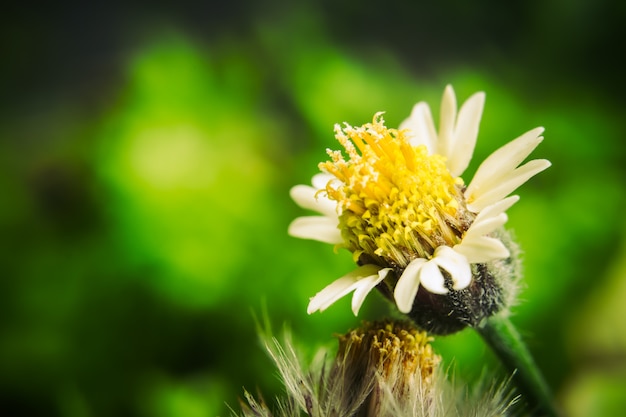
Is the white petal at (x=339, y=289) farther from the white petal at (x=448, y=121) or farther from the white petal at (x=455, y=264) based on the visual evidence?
the white petal at (x=448, y=121)

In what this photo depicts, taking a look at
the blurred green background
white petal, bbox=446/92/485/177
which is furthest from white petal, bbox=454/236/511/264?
the blurred green background

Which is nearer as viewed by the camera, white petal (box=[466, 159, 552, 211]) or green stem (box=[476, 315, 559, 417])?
white petal (box=[466, 159, 552, 211])

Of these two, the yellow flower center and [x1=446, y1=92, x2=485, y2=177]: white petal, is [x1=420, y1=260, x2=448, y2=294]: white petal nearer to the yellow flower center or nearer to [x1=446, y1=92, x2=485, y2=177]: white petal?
the yellow flower center

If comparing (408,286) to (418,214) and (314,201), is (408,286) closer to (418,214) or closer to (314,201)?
(418,214)

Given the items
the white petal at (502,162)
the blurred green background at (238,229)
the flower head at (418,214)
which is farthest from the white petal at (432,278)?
the blurred green background at (238,229)

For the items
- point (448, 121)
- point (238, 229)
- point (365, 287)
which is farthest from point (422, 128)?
point (238, 229)

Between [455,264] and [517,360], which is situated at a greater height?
[455,264]
